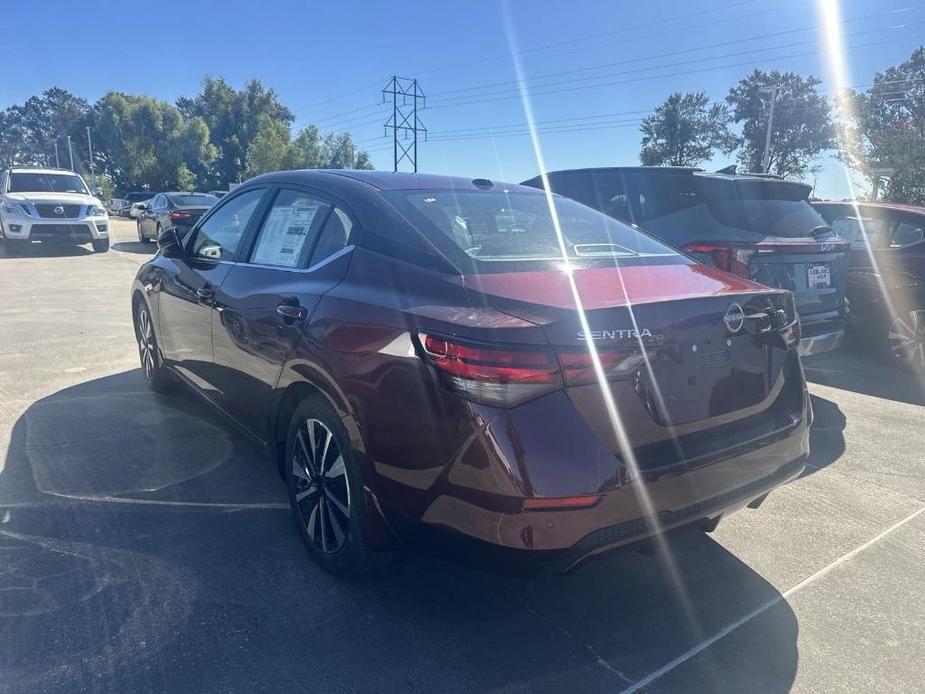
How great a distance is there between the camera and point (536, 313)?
223cm

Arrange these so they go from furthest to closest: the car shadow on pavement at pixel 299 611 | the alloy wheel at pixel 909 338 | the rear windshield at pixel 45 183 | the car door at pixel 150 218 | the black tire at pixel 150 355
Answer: the car door at pixel 150 218, the rear windshield at pixel 45 183, the alloy wheel at pixel 909 338, the black tire at pixel 150 355, the car shadow on pavement at pixel 299 611

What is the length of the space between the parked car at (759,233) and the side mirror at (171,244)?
11.4 feet

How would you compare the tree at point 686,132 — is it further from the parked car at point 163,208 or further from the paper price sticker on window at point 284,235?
the paper price sticker on window at point 284,235

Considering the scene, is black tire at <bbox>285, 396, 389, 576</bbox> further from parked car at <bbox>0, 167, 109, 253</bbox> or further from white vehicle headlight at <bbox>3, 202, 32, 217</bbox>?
white vehicle headlight at <bbox>3, 202, 32, 217</bbox>

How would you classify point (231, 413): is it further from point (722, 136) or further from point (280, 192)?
point (722, 136)

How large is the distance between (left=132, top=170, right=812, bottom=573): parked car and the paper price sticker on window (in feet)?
0.06

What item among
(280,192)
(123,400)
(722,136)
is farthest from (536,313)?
(722,136)

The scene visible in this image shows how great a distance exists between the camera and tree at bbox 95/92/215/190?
58.0 m

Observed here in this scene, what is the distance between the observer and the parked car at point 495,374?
2.14 metres

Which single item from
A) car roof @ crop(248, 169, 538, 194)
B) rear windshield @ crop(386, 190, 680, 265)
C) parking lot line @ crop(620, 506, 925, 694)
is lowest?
parking lot line @ crop(620, 506, 925, 694)

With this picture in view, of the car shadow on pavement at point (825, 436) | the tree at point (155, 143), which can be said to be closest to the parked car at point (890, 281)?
the car shadow on pavement at point (825, 436)

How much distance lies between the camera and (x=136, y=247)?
61.4ft

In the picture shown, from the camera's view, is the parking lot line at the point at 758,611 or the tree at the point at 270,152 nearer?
the parking lot line at the point at 758,611

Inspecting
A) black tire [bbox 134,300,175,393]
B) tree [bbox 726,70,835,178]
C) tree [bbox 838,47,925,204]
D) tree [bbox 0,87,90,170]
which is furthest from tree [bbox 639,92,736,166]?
tree [bbox 0,87,90,170]
